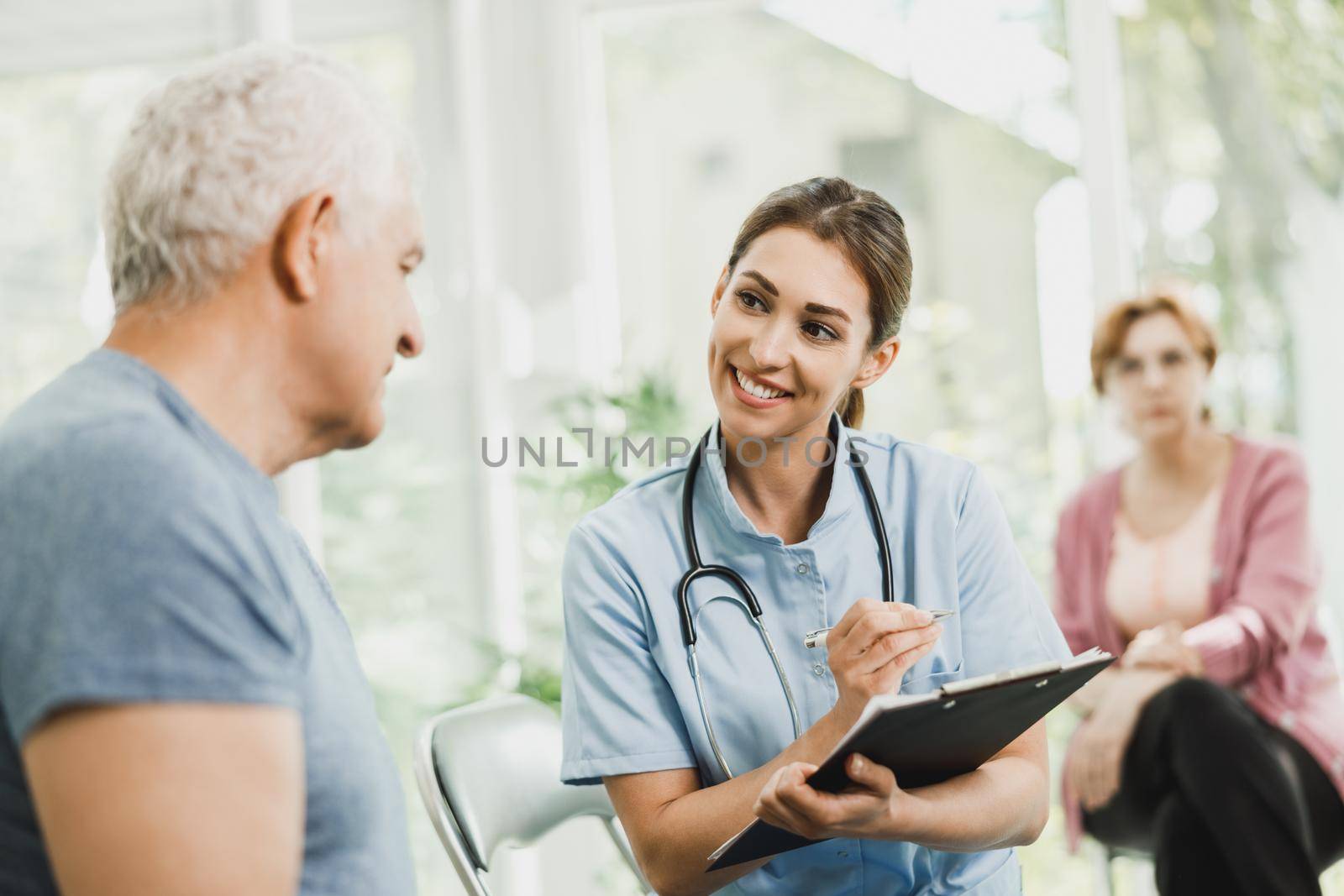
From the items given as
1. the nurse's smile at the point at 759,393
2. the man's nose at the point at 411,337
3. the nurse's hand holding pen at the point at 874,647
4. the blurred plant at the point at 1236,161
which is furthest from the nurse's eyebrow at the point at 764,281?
the blurred plant at the point at 1236,161

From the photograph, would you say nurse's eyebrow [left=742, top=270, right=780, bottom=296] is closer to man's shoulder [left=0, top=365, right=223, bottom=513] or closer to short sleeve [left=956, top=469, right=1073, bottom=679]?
short sleeve [left=956, top=469, right=1073, bottom=679]

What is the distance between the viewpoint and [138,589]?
2.16 feet

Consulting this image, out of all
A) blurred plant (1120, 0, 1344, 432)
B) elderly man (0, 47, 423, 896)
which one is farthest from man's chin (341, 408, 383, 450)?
blurred plant (1120, 0, 1344, 432)

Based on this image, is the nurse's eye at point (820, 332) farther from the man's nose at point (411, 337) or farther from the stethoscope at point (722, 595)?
the man's nose at point (411, 337)

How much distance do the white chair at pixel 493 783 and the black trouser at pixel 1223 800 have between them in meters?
1.04

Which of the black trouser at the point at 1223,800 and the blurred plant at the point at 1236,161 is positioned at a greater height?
the blurred plant at the point at 1236,161

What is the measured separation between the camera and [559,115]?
3230 millimetres

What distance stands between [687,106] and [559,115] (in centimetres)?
36

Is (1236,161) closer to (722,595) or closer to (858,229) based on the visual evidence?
(858,229)

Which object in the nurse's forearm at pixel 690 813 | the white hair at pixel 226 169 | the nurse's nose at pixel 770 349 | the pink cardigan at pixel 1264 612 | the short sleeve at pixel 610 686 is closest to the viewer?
the white hair at pixel 226 169

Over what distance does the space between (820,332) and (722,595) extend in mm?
344

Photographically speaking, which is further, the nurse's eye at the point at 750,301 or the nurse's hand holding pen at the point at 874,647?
the nurse's eye at the point at 750,301

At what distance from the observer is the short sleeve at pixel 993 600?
139cm

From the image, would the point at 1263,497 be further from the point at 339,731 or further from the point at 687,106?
the point at 339,731
